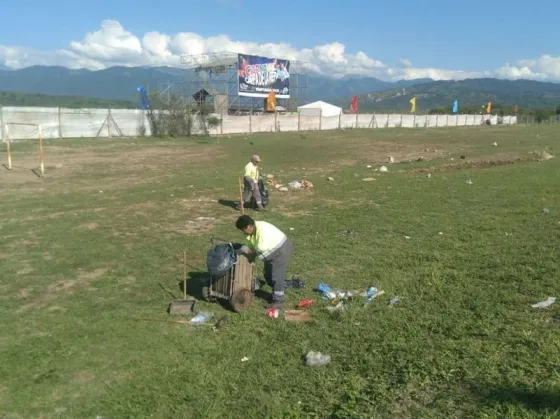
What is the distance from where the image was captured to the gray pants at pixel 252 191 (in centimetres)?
1187

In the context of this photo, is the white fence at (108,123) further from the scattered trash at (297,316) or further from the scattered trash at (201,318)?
Result: the scattered trash at (297,316)

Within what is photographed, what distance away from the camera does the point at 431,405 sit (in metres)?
3.89

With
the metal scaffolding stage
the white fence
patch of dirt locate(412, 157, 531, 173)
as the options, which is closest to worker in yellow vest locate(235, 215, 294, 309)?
patch of dirt locate(412, 157, 531, 173)

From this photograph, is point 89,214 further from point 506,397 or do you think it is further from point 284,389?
point 506,397

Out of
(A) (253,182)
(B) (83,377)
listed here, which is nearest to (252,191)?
(A) (253,182)

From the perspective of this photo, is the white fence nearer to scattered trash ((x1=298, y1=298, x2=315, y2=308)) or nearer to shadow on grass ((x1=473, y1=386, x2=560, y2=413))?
scattered trash ((x1=298, y1=298, x2=315, y2=308))

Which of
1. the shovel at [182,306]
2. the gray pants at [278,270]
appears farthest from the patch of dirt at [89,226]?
the gray pants at [278,270]

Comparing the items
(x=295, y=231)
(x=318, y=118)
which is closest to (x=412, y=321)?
(x=295, y=231)

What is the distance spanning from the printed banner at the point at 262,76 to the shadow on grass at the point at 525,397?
5193 cm

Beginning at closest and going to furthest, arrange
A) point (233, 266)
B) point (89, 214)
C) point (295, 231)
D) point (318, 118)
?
point (233, 266), point (295, 231), point (89, 214), point (318, 118)

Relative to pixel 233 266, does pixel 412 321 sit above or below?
below

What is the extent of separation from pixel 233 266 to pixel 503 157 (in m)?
20.1

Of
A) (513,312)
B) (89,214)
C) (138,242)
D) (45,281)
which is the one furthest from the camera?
(89,214)

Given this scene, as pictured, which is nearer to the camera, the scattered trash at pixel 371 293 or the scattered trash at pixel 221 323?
the scattered trash at pixel 221 323
